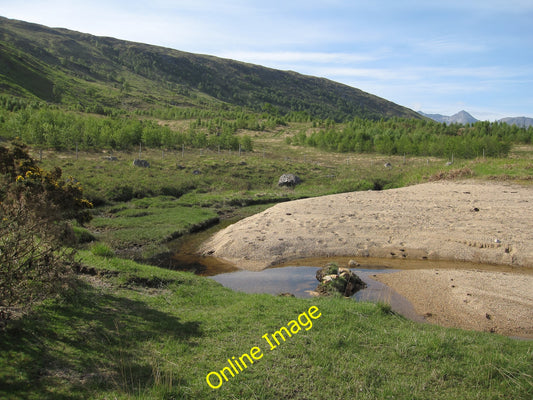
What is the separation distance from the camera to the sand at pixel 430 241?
1062 cm

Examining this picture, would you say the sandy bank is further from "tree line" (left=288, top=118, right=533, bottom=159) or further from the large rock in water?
"tree line" (left=288, top=118, right=533, bottom=159)

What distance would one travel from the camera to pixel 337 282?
11.6 m

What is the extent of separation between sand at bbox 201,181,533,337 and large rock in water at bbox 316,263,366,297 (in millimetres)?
1417

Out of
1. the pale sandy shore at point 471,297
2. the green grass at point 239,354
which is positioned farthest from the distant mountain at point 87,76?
the green grass at point 239,354

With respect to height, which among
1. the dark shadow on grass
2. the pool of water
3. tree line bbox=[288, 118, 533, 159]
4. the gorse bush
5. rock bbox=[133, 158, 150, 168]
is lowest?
rock bbox=[133, 158, 150, 168]

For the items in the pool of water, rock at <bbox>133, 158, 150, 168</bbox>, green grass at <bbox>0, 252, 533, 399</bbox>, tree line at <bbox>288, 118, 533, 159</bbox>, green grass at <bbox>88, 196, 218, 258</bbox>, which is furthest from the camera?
tree line at <bbox>288, 118, 533, 159</bbox>

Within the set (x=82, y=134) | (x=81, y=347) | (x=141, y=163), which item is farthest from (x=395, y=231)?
(x=82, y=134)

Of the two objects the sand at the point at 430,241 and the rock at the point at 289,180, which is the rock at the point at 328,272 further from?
the rock at the point at 289,180

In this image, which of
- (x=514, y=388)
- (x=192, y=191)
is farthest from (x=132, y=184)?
(x=514, y=388)

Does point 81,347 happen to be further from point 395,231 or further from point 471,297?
point 395,231

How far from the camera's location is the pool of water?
36.8 ft

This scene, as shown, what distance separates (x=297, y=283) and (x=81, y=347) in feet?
27.2

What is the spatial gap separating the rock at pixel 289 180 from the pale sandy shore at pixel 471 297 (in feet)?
77.0

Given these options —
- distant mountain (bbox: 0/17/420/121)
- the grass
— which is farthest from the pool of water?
distant mountain (bbox: 0/17/420/121)
